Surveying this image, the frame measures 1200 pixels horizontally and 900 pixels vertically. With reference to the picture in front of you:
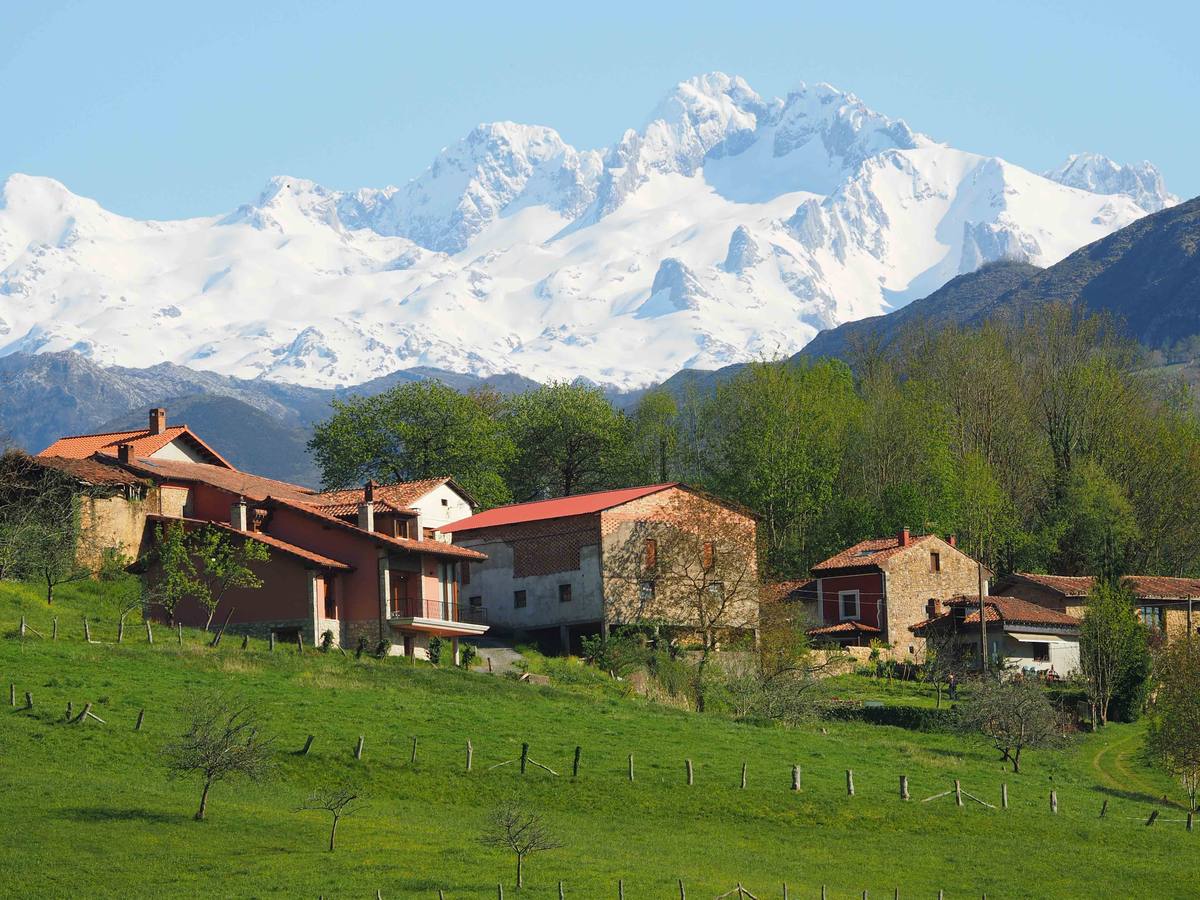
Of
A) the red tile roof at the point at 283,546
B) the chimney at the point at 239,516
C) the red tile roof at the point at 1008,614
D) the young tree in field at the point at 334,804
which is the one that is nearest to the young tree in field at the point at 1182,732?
the red tile roof at the point at 1008,614

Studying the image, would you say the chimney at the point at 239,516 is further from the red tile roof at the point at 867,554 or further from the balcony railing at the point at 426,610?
the red tile roof at the point at 867,554

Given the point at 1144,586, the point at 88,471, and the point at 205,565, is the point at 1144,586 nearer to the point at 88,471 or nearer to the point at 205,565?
the point at 205,565

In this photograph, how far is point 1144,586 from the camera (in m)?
88.1

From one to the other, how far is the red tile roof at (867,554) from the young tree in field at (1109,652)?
15.2 metres

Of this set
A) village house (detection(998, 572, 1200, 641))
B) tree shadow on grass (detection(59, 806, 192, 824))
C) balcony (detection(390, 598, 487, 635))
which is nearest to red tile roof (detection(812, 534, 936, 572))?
village house (detection(998, 572, 1200, 641))

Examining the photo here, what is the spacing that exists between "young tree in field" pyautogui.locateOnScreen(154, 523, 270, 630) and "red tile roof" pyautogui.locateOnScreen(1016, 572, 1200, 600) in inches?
1655

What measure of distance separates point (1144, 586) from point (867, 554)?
14.0 metres

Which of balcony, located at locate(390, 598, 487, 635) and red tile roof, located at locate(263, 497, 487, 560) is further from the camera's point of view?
red tile roof, located at locate(263, 497, 487, 560)

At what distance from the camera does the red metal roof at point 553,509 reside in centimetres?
8156

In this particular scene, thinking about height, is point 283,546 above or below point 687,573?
above

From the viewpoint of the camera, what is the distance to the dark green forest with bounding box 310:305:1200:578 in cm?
9794

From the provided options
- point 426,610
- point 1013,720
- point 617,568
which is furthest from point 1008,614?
point 426,610

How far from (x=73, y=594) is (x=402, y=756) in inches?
1007

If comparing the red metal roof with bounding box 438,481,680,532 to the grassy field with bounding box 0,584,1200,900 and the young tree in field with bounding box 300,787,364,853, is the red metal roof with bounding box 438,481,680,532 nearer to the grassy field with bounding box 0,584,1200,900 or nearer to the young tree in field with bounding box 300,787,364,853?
the grassy field with bounding box 0,584,1200,900
